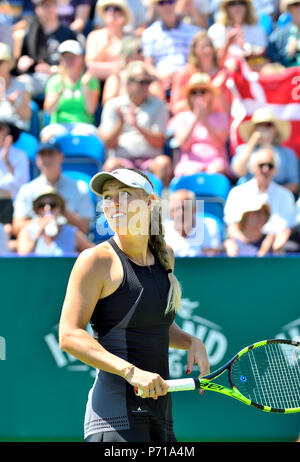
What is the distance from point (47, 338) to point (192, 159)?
8.35 feet

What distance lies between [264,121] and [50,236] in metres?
2.20

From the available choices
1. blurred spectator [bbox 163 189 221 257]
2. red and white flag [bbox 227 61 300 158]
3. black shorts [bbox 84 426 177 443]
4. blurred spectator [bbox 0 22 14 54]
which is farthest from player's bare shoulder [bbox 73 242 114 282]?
blurred spectator [bbox 0 22 14 54]

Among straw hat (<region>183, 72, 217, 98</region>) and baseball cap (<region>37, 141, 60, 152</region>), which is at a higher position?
straw hat (<region>183, 72, 217, 98</region>)

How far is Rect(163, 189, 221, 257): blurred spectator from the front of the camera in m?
5.93

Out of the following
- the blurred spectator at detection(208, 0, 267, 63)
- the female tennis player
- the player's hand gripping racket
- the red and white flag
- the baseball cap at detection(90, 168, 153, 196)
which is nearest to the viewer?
the female tennis player

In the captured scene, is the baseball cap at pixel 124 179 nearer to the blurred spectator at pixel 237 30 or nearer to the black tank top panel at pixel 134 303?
the black tank top panel at pixel 134 303

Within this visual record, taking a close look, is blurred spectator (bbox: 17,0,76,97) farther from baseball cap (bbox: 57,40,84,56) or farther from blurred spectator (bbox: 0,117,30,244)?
blurred spectator (bbox: 0,117,30,244)

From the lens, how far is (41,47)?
8398mm

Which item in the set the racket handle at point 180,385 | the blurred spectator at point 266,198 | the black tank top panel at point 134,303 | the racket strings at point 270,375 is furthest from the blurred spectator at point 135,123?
the racket handle at point 180,385

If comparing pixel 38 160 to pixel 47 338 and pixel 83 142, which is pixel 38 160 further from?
pixel 47 338

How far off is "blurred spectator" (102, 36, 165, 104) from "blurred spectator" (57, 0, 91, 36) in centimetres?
89

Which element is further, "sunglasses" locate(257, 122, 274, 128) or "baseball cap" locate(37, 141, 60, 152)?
"sunglasses" locate(257, 122, 274, 128)

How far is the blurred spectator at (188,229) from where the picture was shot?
→ 5934 millimetres

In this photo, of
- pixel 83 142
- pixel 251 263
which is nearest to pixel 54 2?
pixel 83 142
